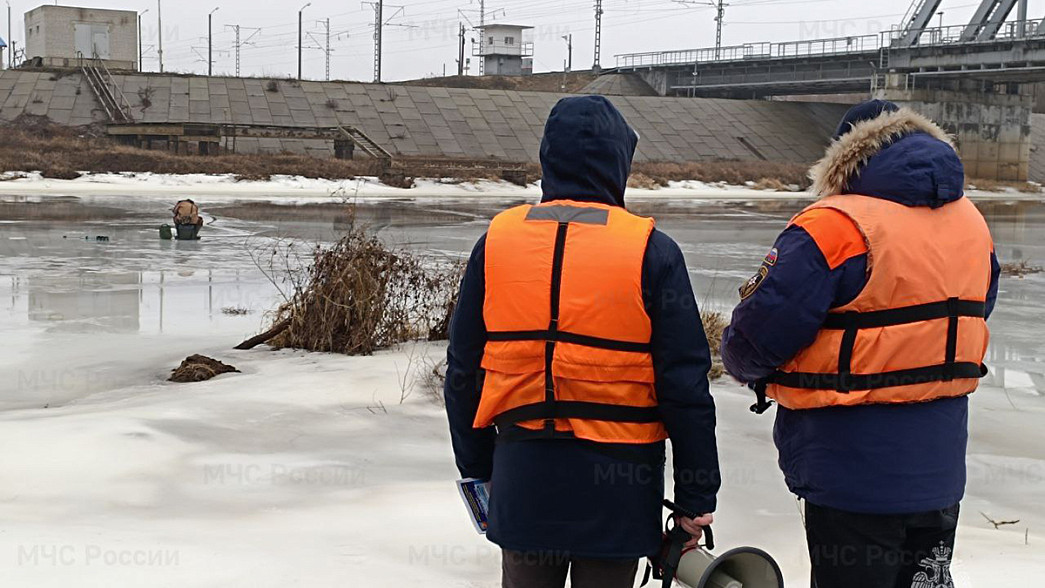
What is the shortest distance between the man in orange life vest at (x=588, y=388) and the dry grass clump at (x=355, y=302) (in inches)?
255

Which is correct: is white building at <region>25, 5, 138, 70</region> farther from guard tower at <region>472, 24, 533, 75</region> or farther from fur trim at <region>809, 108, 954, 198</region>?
fur trim at <region>809, 108, 954, 198</region>

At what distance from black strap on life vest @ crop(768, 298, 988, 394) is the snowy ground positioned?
5.67ft

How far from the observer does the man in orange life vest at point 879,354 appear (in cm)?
341

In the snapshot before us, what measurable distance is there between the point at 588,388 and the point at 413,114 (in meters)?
57.6

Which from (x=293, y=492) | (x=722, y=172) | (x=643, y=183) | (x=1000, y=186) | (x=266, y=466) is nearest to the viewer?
(x=293, y=492)

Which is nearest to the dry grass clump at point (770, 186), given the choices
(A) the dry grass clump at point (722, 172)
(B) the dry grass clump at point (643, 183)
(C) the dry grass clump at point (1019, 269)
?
(A) the dry grass clump at point (722, 172)

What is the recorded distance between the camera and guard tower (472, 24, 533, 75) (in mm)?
86500

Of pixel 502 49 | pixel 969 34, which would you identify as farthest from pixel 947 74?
pixel 502 49

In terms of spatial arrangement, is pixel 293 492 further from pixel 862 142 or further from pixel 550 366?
pixel 862 142

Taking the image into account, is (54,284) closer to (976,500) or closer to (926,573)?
(976,500)

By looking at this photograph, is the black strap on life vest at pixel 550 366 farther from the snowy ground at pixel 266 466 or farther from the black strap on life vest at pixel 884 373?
the snowy ground at pixel 266 466

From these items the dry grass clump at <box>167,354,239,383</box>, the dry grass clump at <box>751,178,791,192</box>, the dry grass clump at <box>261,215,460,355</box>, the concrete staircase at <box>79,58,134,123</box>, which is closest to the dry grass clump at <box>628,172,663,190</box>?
the dry grass clump at <box>751,178,791,192</box>

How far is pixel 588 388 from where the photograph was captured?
3.11 meters

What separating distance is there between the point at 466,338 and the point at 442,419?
172 inches
